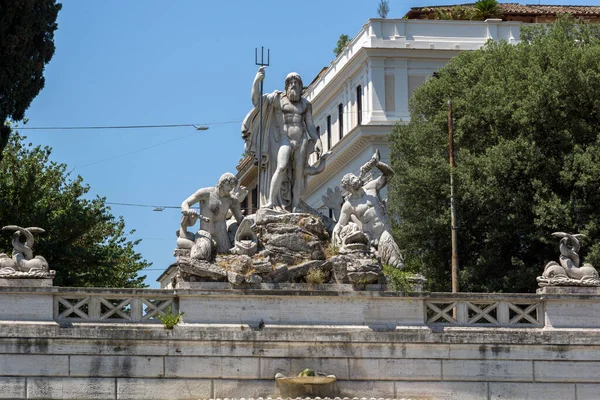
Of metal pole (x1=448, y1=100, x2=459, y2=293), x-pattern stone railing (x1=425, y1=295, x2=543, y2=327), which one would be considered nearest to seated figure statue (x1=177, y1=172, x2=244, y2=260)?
x-pattern stone railing (x1=425, y1=295, x2=543, y2=327)

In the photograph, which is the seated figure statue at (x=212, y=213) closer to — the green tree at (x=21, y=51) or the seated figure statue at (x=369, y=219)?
the seated figure statue at (x=369, y=219)

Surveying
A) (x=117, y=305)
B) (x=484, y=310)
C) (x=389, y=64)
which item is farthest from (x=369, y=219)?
(x=389, y=64)

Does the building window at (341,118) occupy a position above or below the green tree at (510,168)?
above

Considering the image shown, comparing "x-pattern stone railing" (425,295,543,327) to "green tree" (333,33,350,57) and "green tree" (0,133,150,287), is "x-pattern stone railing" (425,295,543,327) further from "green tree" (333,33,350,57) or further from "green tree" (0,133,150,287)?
"green tree" (333,33,350,57)

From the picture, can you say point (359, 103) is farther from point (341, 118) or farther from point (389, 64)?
point (341, 118)

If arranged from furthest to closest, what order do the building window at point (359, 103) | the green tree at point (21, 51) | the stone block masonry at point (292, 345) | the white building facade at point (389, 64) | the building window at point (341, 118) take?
the building window at point (341, 118)
the building window at point (359, 103)
the white building facade at point (389, 64)
the green tree at point (21, 51)
the stone block masonry at point (292, 345)

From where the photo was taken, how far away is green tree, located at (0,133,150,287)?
40.3 meters

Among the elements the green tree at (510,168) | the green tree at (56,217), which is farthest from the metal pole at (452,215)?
the green tree at (56,217)

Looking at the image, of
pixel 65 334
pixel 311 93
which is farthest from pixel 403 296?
pixel 311 93

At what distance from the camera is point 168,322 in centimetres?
2919

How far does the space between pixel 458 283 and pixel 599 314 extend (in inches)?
478

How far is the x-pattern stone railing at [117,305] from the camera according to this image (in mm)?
29203

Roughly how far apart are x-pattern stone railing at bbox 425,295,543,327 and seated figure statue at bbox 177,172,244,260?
4.37 metres

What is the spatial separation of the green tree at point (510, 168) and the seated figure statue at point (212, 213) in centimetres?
1276
